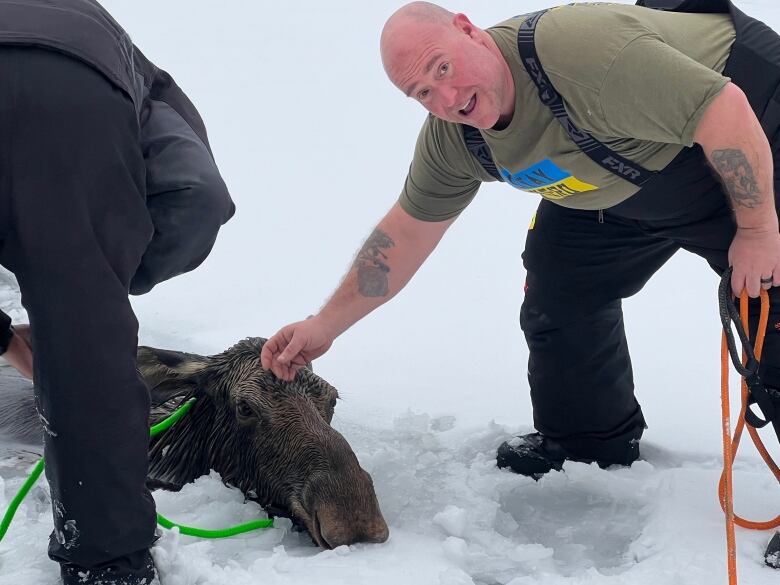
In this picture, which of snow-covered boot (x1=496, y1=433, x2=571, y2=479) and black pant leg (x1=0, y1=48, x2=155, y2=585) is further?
snow-covered boot (x1=496, y1=433, x2=571, y2=479)

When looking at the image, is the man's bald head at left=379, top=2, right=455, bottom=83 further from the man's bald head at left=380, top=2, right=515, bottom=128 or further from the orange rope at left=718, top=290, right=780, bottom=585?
the orange rope at left=718, top=290, right=780, bottom=585

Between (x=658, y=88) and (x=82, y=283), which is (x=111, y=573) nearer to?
Answer: (x=82, y=283)

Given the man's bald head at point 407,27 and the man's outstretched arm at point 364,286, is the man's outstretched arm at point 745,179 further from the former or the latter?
the man's outstretched arm at point 364,286

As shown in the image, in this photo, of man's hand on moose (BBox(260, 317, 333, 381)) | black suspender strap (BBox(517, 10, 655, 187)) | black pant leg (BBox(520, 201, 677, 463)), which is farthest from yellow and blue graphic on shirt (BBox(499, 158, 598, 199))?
man's hand on moose (BBox(260, 317, 333, 381))

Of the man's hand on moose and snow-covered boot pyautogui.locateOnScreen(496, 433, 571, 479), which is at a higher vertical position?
the man's hand on moose

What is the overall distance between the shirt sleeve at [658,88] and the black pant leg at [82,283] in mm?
1501

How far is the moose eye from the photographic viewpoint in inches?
161

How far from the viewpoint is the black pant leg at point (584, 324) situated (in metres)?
4.16

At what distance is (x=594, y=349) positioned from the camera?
4.39 metres

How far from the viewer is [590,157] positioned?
3.31 metres

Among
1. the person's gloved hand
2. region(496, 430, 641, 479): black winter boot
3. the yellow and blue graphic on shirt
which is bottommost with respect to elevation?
region(496, 430, 641, 479): black winter boot

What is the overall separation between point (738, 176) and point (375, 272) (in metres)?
1.58

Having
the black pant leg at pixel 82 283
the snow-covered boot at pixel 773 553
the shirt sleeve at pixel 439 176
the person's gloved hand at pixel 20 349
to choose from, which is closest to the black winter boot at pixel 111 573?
the black pant leg at pixel 82 283

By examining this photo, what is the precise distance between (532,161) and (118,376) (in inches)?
62.2
